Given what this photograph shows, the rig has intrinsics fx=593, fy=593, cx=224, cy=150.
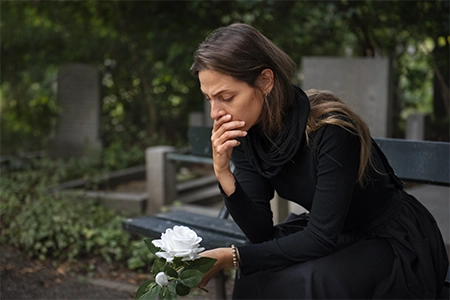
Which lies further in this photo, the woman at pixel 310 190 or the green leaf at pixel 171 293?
the woman at pixel 310 190

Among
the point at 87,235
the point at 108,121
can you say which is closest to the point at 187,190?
the point at 87,235

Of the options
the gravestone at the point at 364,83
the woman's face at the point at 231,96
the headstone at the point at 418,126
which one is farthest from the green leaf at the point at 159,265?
the headstone at the point at 418,126

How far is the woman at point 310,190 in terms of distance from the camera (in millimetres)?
2031

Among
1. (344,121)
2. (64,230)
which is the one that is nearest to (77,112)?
(64,230)

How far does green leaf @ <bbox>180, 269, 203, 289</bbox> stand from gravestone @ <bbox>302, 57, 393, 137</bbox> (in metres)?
3.98

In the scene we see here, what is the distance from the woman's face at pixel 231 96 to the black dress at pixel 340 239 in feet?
0.52

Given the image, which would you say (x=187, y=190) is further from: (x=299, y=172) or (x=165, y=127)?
(x=299, y=172)

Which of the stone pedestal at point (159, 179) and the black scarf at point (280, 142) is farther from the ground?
the black scarf at point (280, 142)

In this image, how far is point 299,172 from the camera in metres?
2.21

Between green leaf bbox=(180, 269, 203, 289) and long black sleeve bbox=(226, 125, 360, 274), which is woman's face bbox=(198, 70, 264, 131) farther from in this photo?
green leaf bbox=(180, 269, 203, 289)

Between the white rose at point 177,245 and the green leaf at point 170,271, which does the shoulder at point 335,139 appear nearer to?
the white rose at point 177,245

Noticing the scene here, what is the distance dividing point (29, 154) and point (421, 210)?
22.8 ft

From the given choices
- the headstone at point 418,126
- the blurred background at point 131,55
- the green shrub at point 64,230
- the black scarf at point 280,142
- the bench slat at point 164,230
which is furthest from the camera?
the blurred background at point 131,55

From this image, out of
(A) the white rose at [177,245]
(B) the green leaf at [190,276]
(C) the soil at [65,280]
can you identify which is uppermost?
(A) the white rose at [177,245]
